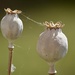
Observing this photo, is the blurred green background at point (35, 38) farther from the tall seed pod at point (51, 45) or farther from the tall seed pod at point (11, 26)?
the tall seed pod at point (51, 45)

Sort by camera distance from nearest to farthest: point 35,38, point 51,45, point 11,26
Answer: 1. point 51,45
2. point 11,26
3. point 35,38

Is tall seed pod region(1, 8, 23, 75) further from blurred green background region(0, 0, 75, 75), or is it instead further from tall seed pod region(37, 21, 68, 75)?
blurred green background region(0, 0, 75, 75)

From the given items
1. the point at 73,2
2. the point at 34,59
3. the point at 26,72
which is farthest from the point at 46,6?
the point at 26,72

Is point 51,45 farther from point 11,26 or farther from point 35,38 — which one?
point 35,38

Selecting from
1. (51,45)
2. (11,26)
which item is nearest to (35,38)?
(11,26)

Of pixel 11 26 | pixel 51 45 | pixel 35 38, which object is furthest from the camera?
pixel 35 38

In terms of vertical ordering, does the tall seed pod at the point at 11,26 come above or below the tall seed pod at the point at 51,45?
above

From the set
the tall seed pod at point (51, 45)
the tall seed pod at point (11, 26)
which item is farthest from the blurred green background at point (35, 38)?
the tall seed pod at point (51, 45)

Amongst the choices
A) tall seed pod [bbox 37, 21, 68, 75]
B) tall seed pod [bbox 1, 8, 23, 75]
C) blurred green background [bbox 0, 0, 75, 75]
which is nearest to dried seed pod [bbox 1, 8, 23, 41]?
tall seed pod [bbox 1, 8, 23, 75]

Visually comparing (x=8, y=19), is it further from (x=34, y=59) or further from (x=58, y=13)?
(x=58, y=13)
